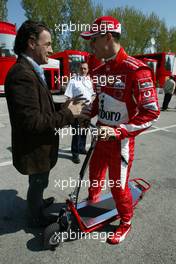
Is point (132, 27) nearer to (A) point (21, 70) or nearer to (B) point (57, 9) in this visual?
(B) point (57, 9)

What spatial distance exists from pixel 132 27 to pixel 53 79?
23.5m

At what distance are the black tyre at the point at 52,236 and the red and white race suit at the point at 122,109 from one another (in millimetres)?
699

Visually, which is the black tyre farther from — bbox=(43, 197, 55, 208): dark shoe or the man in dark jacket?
bbox=(43, 197, 55, 208): dark shoe

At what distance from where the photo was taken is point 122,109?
2.44 m

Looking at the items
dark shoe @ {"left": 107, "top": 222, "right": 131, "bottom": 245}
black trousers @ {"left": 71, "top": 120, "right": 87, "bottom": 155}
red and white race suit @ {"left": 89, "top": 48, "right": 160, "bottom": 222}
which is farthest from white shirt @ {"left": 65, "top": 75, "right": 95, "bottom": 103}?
dark shoe @ {"left": 107, "top": 222, "right": 131, "bottom": 245}

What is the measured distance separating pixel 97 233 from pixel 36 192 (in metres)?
0.84

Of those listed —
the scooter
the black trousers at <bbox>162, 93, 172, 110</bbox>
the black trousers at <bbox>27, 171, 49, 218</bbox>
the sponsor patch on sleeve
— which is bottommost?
the black trousers at <bbox>162, 93, 172, 110</bbox>

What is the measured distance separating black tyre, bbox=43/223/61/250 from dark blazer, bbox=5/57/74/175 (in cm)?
59

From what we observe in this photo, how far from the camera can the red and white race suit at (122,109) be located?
7.48 feet

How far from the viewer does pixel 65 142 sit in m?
6.39


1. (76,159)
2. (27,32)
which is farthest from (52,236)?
(76,159)

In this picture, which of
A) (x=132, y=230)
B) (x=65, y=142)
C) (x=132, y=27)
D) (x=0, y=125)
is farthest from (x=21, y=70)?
(x=132, y=27)

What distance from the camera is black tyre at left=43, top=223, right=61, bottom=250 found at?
2510mm

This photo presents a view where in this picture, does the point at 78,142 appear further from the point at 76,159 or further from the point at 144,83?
the point at 144,83
